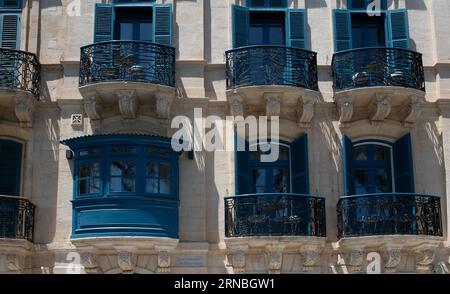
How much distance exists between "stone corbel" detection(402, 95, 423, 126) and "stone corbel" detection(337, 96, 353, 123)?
135 centimetres

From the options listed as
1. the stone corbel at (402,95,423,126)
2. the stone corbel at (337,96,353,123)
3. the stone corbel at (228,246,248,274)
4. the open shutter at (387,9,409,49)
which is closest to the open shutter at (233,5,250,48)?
the stone corbel at (337,96,353,123)

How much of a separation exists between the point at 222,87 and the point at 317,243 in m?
4.41

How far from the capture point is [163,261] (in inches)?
706

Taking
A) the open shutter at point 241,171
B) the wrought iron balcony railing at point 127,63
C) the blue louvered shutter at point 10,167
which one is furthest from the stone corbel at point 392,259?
the blue louvered shutter at point 10,167

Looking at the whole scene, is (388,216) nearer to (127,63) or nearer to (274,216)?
(274,216)

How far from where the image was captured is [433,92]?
1970 centimetres

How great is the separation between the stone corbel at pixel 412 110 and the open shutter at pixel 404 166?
0.36m

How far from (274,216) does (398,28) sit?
5807 millimetres

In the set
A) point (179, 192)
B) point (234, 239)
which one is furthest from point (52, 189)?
point (234, 239)

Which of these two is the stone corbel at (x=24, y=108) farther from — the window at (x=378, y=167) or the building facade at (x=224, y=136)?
the window at (x=378, y=167)

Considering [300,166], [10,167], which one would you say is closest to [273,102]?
[300,166]

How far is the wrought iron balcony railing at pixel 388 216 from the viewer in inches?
713

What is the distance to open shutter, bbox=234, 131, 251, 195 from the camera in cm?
1877

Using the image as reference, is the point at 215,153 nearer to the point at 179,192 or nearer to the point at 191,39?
the point at 179,192
